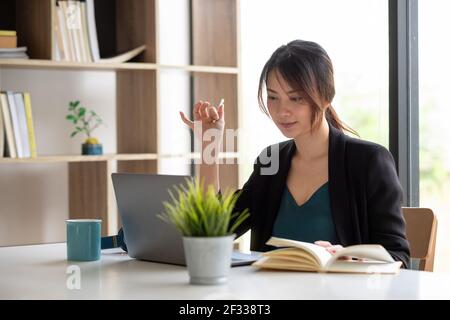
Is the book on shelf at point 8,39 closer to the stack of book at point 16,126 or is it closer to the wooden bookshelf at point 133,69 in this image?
the wooden bookshelf at point 133,69

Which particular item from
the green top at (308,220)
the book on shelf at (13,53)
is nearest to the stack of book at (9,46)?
the book on shelf at (13,53)

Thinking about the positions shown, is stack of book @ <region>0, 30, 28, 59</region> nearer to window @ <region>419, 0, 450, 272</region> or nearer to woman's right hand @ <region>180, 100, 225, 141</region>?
woman's right hand @ <region>180, 100, 225, 141</region>

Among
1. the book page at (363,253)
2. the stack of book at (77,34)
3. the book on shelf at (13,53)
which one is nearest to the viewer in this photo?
the book page at (363,253)

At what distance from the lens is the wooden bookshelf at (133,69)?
336cm

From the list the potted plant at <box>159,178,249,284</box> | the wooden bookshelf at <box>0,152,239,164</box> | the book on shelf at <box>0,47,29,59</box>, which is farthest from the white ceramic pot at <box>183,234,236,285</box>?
the book on shelf at <box>0,47,29,59</box>

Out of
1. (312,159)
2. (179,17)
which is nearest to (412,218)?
(312,159)

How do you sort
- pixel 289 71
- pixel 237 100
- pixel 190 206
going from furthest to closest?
pixel 237 100
pixel 289 71
pixel 190 206

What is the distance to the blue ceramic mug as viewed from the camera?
196 centimetres

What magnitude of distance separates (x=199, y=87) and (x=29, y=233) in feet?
3.52

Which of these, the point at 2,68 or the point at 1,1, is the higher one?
the point at 1,1

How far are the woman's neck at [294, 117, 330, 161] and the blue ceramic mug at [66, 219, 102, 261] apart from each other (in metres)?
0.74

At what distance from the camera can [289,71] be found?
2.30 m

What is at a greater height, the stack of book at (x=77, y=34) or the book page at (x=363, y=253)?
the stack of book at (x=77, y=34)

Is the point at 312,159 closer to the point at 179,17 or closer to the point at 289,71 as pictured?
the point at 289,71
